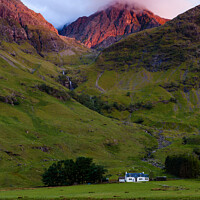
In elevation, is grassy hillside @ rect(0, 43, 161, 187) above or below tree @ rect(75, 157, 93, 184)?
above

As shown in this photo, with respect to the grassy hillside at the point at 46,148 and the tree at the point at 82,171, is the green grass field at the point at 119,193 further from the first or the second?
the grassy hillside at the point at 46,148

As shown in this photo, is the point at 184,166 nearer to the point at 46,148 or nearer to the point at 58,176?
the point at 58,176

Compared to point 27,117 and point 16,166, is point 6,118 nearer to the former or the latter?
point 27,117

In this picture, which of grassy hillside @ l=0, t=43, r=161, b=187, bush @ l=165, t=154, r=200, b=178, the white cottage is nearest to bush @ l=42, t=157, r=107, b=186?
grassy hillside @ l=0, t=43, r=161, b=187

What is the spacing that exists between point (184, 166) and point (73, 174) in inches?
2276

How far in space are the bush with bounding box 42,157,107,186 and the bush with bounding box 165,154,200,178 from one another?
151 feet

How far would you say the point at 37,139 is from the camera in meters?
163

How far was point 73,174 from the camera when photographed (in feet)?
327

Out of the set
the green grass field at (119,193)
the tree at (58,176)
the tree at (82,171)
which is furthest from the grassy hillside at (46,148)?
the green grass field at (119,193)

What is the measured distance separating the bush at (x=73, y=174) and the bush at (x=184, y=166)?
1807 inches

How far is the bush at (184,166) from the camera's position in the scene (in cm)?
11912

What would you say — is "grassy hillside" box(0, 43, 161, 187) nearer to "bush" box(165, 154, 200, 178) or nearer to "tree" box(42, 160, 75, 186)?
"tree" box(42, 160, 75, 186)

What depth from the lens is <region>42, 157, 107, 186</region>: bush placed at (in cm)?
9600

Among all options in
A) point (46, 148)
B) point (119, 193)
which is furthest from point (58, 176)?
point (46, 148)
